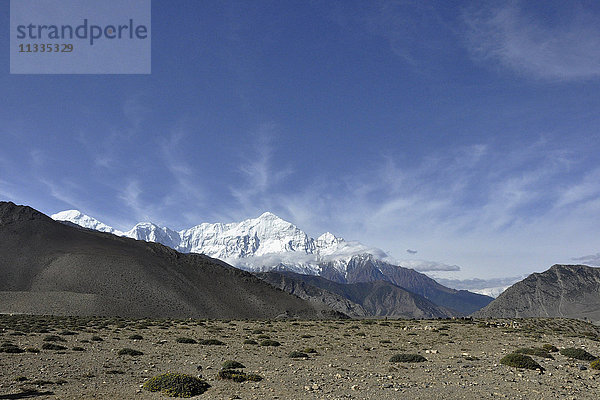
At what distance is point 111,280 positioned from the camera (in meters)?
137

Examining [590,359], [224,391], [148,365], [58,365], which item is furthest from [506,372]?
[58,365]

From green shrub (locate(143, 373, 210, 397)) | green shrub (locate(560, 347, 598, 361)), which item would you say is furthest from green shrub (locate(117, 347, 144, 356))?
green shrub (locate(560, 347, 598, 361))

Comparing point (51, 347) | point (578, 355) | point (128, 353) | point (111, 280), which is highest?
point (111, 280)

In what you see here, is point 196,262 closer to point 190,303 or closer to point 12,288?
point 190,303

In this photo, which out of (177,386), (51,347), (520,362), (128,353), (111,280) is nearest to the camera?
(177,386)

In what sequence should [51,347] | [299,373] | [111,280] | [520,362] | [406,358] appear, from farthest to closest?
1. [111,280]
2. [51,347]
3. [406,358]
4. [520,362]
5. [299,373]

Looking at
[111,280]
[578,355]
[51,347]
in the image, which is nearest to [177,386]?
[51,347]

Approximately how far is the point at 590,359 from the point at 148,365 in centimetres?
3328

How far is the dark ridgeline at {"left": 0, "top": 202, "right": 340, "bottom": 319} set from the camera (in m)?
117

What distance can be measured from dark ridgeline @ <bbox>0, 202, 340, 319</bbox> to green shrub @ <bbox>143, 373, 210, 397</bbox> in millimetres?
103611

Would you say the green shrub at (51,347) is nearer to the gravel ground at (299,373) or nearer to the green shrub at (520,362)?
the gravel ground at (299,373)

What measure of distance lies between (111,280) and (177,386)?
135 metres

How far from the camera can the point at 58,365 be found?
2466cm

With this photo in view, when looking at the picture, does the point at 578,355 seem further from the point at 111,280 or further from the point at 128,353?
the point at 111,280
